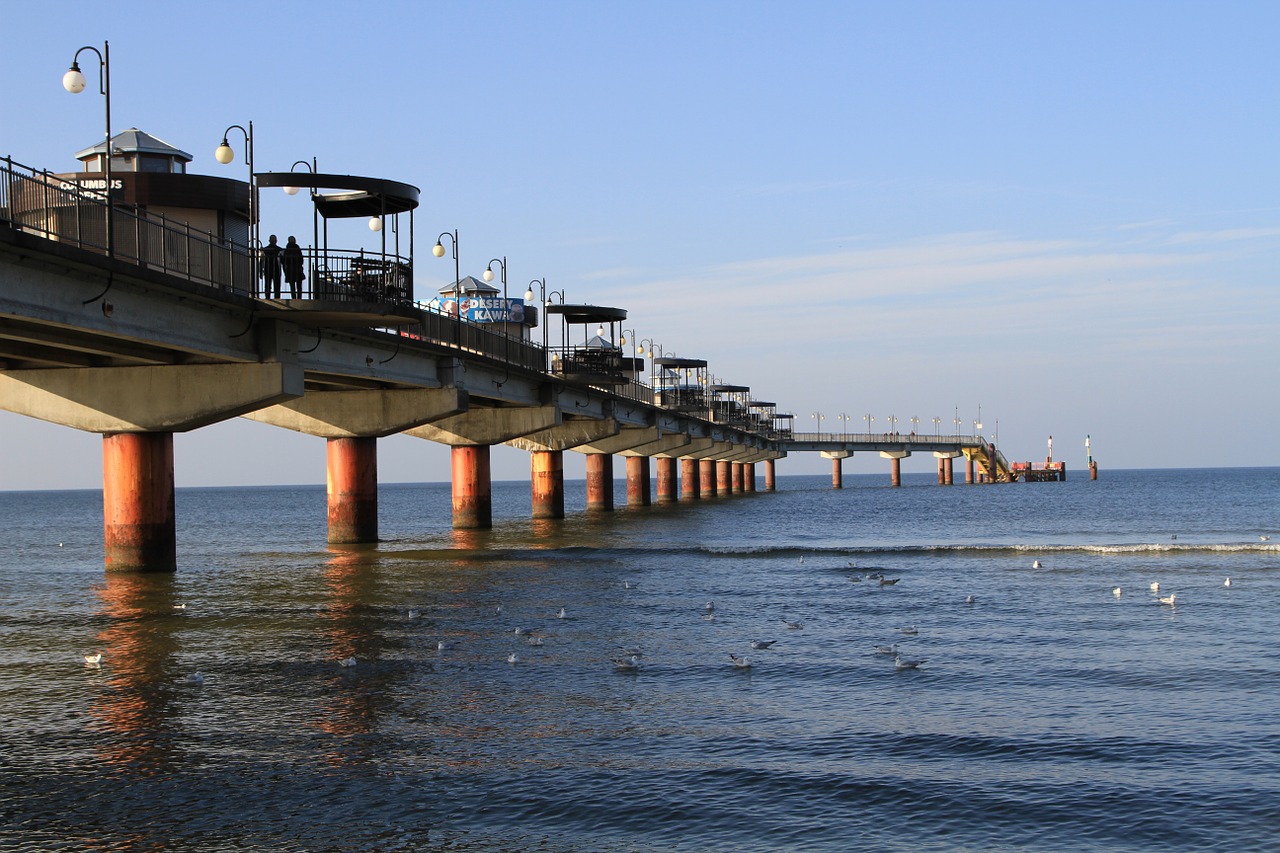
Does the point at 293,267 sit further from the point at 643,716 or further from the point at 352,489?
the point at 643,716

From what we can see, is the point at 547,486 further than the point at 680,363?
No

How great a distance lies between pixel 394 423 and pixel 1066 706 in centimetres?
3148

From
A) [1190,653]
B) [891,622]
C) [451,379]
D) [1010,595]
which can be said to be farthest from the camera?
[451,379]

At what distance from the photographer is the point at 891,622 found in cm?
2305

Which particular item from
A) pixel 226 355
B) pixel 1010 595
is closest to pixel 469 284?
pixel 226 355

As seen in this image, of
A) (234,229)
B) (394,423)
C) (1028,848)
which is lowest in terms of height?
(1028,848)

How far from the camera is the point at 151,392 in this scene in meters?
31.2

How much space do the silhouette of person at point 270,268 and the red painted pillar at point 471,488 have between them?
2716 cm

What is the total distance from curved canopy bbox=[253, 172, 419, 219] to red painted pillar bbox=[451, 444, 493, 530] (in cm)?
2586

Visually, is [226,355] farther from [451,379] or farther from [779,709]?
[779,709]

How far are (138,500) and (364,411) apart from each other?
12.8 m

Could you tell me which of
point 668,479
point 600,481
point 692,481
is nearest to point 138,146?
point 600,481

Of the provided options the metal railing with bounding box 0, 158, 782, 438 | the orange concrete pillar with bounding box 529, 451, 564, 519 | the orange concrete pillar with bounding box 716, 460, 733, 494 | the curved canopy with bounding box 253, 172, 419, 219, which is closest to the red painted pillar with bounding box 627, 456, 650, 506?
the orange concrete pillar with bounding box 529, 451, 564, 519

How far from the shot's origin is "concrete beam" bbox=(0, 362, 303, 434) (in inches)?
1225
